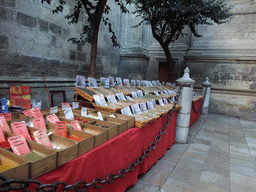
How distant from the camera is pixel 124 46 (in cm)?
868

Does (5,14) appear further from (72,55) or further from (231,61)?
(231,61)

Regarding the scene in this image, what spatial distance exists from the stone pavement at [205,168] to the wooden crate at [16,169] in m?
1.62

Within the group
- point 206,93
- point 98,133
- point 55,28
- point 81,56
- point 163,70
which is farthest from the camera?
point 163,70

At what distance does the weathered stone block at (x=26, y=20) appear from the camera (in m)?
4.23

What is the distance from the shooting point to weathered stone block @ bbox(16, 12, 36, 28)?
4.23m

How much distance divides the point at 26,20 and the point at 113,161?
442cm

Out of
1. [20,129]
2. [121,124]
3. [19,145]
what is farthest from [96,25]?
[19,145]

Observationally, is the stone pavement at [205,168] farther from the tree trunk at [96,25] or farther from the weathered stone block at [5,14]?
the weathered stone block at [5,14]

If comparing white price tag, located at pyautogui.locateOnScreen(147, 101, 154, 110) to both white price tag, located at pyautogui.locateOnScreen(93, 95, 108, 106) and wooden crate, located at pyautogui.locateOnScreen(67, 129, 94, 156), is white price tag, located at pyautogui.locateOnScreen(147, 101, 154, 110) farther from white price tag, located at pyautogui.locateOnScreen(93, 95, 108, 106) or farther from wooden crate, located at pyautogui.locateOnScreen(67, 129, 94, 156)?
wooden crate, located at pyautogui.locateOnScreen(67, 129, 94, 156)

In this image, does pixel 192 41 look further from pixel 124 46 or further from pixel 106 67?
pixel 106 67

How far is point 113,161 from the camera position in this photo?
1920 millimetres

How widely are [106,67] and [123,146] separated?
6216 mm

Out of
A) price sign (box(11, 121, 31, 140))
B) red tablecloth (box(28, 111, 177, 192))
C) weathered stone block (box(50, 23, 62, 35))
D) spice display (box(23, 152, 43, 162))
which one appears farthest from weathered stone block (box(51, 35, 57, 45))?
spice display (box(23, 152, 43, 162))

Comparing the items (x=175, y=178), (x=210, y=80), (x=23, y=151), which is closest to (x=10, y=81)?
(x=23, y=151)
